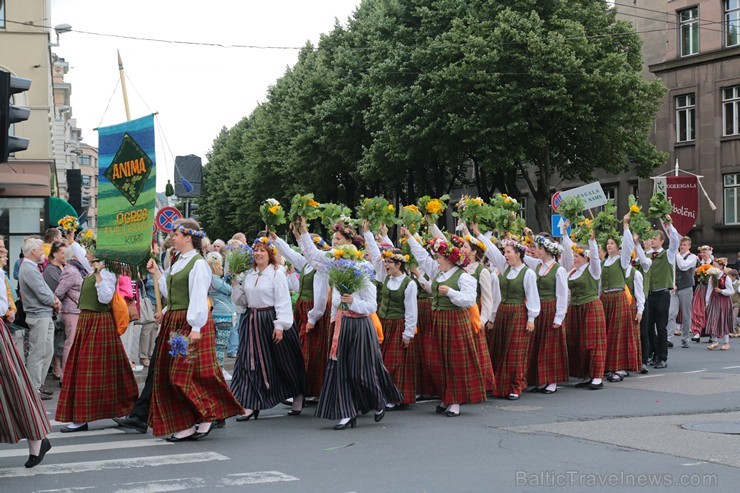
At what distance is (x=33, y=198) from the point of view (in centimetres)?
2988

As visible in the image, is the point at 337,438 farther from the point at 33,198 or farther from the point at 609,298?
the point at 33,198

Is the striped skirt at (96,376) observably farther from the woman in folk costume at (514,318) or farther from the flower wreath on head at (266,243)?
the woman in folk costume at (514,318)

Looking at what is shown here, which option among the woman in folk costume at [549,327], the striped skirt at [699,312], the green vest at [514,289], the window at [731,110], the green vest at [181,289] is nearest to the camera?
the green vest at [181,289]

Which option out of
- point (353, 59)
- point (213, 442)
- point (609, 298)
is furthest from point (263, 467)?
point (353, 59)

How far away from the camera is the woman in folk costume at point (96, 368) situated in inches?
394

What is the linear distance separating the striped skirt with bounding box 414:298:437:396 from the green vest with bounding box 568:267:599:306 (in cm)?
289

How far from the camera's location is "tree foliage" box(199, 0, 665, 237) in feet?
106

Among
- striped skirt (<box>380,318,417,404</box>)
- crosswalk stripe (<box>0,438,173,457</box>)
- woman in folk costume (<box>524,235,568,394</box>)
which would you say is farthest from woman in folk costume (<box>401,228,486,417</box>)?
crosswalk stripe (<box>0,438,173,457</box>)

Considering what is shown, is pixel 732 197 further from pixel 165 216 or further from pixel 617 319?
pixel 617 319

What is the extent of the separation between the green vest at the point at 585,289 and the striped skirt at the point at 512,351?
1406 millimetres

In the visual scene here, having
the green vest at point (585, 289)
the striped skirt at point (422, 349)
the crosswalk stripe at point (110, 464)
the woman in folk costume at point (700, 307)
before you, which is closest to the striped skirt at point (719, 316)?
the woman in folk costume at point (700, 307)

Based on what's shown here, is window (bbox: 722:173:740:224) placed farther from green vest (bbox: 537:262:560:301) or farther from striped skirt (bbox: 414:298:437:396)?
striped skirt (bbox: 414:298:437:396)

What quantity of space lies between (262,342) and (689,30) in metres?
33.6

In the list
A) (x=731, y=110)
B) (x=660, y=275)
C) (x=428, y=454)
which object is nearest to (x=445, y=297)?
(x=428, y=454)
